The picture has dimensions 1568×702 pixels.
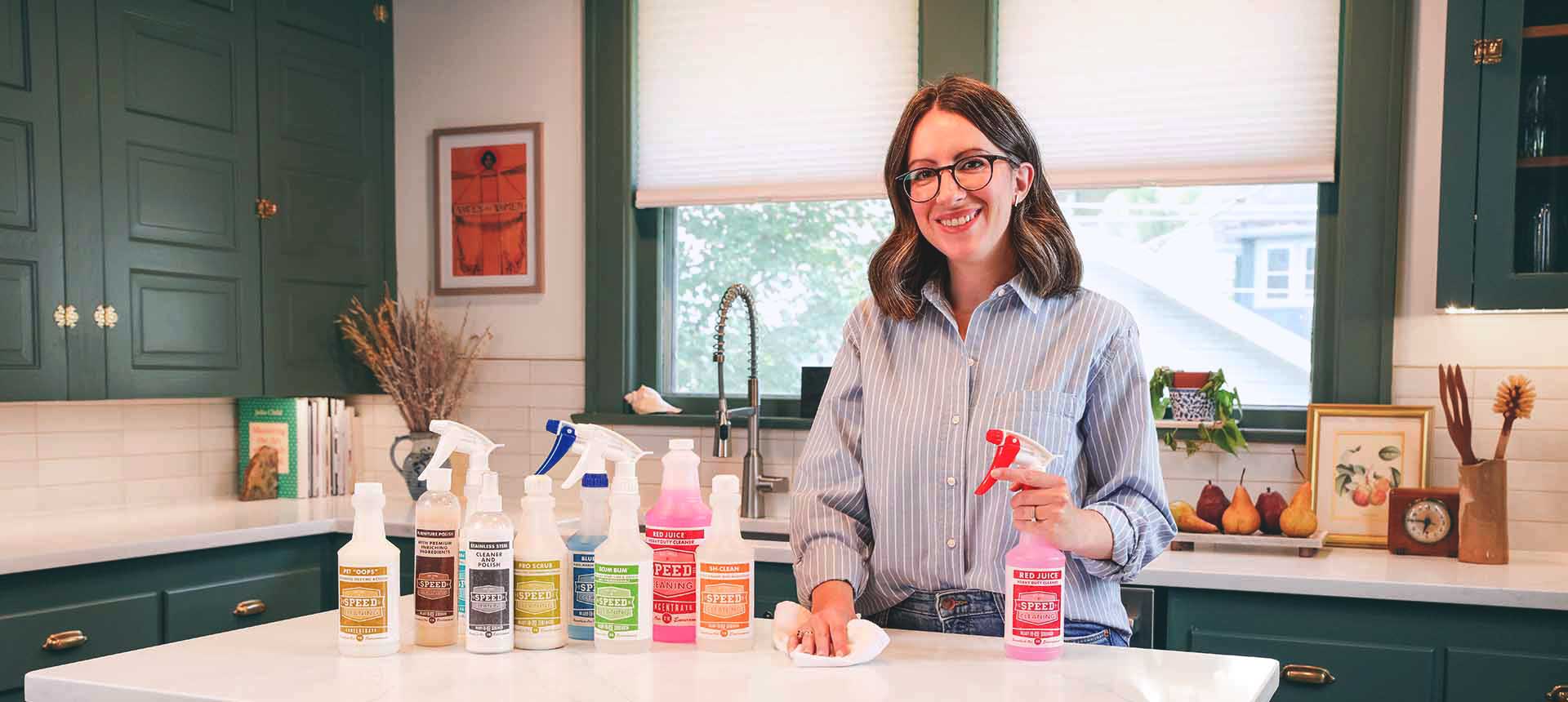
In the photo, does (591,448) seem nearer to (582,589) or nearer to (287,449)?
(582,589)

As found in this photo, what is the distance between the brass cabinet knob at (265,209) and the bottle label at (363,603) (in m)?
2.38

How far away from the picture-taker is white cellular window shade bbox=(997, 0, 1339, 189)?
3.24m

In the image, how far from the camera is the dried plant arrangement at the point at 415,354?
12.7 feet

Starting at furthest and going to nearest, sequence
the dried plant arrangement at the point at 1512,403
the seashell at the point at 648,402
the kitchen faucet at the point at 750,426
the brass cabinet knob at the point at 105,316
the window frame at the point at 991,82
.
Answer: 1. the seashell at the point at 648,402
2. the kitchen faucet at the point at 750,426
3. the brass cabinet knob at the point at 105,316
4. the window frame at the point at 991,82
5. the dried plant arrangement at the point at 1512,403

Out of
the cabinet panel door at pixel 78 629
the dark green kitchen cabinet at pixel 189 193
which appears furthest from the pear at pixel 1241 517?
the dark green kitchen cabinet at pixel 189 193

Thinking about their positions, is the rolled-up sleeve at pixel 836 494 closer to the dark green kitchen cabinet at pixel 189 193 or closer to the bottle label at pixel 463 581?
the bottle label at pixel 463 581

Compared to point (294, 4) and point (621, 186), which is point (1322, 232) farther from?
point (294, 4)

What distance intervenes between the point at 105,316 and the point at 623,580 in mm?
2331

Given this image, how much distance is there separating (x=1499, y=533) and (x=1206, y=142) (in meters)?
1.17

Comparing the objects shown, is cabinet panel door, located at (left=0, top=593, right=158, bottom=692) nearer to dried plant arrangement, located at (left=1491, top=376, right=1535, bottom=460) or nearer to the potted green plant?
the potted green plant

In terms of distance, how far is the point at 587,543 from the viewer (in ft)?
5.16

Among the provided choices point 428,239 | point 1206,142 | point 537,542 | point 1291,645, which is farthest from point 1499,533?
point 428,239

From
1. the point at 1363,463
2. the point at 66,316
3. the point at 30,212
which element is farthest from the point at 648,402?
the point at 1363,463

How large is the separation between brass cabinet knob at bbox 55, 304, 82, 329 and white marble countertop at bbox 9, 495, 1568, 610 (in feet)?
1.63
